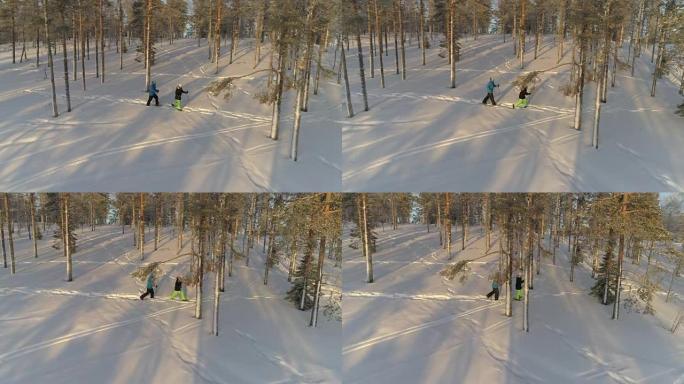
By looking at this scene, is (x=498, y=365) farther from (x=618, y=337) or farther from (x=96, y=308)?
(x=96, y=308)

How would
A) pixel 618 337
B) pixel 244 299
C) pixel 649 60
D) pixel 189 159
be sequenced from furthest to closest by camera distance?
pixel 649 60 → pixel 244 299 → pixel 618 337 → pixel 189 159

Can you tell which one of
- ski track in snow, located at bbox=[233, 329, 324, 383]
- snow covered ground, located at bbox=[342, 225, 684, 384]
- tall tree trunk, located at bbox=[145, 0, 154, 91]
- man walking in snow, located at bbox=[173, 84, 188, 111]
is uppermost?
tall tree trunk, located at bbox=[145, 0, 154, 91]

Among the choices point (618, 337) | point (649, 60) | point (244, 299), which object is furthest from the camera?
point (649, 60)

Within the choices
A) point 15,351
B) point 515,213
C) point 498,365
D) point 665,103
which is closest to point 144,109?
point 15,351

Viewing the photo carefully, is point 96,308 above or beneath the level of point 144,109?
beneath

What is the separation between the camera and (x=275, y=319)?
6.19m

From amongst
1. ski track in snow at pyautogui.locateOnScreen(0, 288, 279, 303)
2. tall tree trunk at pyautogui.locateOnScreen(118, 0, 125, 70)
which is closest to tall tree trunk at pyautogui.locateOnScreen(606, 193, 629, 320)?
ski track in snow at pyautogui.locateOnScreen(0, 288, 279, 303)

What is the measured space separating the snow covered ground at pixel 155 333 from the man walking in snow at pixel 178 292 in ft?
0.27

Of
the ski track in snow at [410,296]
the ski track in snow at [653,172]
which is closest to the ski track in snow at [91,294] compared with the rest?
the ski track in snow at [410,296]

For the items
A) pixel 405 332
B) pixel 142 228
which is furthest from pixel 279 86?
pixel 405 332

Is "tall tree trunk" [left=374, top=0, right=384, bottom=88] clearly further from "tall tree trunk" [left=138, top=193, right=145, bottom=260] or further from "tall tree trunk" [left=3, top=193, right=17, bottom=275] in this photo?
"tall tree trunk" [left=3, top=193, right=17, bottom=275]

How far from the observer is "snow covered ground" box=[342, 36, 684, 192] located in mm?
5316

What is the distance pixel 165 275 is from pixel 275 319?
6.50ft

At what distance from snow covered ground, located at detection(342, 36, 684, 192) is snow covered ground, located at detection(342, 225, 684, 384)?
3.86ft
